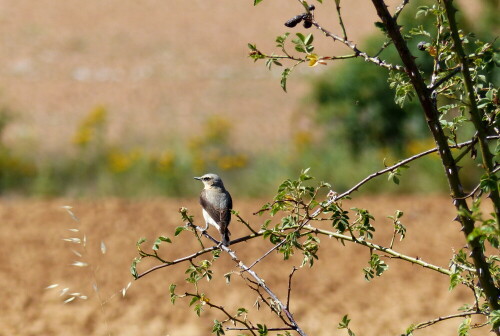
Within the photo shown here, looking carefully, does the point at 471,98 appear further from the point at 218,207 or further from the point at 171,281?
the point at 171,281

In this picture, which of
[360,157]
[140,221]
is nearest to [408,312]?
[140,221]

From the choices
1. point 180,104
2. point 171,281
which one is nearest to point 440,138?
point 171,281

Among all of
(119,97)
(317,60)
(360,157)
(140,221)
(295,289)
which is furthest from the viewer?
(119,97)

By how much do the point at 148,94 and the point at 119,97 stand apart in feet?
4.67

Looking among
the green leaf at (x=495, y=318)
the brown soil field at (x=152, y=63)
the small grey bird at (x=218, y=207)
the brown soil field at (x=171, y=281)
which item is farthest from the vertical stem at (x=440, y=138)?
the brown soil field at (x=152, y=63)

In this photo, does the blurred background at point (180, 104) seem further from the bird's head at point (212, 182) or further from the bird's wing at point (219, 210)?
the bird's wing at point (219, 210)

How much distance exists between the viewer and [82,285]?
25.8ft

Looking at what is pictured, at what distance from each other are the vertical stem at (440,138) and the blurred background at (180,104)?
0.46 metres

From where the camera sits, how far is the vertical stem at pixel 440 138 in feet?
7.48

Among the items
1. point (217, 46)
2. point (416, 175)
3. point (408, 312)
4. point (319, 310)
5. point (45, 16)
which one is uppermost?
point (217, 46)

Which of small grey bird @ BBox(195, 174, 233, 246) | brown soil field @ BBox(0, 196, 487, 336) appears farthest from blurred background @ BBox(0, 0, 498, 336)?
small grey bird @ BBox(195, 174, 233, 246)

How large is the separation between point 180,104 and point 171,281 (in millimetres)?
27459

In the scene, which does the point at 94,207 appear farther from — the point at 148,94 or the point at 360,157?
the point at 148,94

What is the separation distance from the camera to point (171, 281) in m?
8.17
